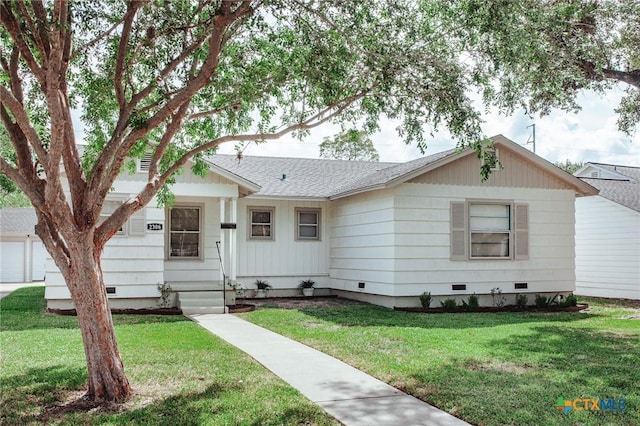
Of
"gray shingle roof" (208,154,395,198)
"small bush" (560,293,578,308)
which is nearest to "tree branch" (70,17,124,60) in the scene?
"gray shingle roof" (208,154,395,198)

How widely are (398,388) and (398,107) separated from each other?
355cm

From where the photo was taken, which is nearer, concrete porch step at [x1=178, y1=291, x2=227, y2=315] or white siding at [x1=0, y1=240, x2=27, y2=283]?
concrete porch step at [x1=178, y1=291, x2=227, y2=315]

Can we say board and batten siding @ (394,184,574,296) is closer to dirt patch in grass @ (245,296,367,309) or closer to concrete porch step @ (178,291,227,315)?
dirt patch in grass @ (245,296,367,309)

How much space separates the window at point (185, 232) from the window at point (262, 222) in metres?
1.71

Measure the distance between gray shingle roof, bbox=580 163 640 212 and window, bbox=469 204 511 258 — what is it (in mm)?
5191

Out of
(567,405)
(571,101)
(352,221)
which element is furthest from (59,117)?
(352,221)

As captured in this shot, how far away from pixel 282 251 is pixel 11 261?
1948 cm

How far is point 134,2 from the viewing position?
255 inches

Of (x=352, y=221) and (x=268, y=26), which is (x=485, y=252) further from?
(x=268, y=26)

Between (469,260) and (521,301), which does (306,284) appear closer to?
(469,260)

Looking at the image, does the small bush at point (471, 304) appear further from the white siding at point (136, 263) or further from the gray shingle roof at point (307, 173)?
the white siding at point (136, 263)

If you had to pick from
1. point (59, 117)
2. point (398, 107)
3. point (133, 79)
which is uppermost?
point (133, 79)

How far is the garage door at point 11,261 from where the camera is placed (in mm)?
30312

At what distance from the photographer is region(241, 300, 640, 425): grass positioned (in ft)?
19.8
